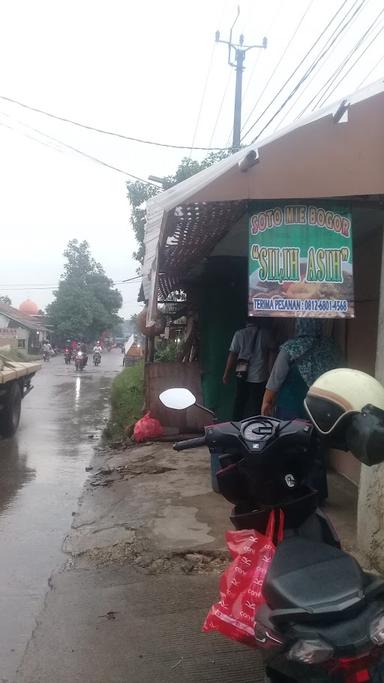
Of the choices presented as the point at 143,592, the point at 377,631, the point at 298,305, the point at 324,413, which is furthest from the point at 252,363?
the point at 377,631

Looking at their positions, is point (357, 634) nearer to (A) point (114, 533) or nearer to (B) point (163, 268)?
(A) point (114, 533)

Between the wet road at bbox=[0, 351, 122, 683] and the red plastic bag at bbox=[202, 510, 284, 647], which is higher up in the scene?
the red plastic bag at bbox=[202, 510, 284, 647]

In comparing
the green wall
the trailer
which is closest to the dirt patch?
the green wall

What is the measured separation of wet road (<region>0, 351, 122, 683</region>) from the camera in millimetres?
3619

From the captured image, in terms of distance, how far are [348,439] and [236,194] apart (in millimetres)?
2287

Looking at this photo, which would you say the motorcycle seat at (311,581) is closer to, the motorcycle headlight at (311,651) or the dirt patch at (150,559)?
the motorcycle headlight at (311,651)

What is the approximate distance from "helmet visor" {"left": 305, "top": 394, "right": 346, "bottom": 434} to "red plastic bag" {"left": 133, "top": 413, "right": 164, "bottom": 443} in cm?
640

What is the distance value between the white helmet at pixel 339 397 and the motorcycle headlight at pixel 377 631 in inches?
22.7

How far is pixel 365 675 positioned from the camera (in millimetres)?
1731

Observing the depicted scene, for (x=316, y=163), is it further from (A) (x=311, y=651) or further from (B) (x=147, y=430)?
(B) (x=147, y=430)

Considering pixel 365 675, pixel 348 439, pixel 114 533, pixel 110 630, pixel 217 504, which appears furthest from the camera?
pixel 217 504

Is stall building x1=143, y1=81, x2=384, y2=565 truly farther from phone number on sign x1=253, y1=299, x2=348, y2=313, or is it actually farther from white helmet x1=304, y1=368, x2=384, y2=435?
white helmet x1=304, y1=368, x2=384, y2=435

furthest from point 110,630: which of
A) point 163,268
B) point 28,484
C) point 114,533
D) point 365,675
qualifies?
point 163,268

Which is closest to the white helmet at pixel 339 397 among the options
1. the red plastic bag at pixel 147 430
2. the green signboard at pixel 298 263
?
the green signboard at pixel 298 263
